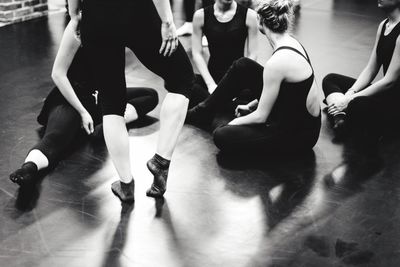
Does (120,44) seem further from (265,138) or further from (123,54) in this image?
(265,138)

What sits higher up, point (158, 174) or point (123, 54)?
point (123, 54)

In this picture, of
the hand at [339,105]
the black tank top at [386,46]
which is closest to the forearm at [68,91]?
the hand at [339,105]

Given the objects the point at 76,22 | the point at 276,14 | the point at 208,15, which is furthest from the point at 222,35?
the point at 76,22

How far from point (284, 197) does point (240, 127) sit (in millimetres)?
473

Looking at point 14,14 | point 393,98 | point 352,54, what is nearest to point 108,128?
point 393,98

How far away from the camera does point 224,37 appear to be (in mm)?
3309

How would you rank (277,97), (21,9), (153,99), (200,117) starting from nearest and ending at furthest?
(277,97) → (200,117) → (153,99) → (21,9)

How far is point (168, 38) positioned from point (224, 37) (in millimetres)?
1323

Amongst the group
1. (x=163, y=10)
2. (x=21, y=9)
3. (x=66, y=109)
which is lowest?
(x=21, y=9)

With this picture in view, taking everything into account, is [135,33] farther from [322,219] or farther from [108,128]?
[322,219]

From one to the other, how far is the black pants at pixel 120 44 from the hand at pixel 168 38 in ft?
0.10

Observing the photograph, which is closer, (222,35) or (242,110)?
(242,110)

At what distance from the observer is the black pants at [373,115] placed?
9.88 feet

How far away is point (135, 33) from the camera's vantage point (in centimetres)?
203
